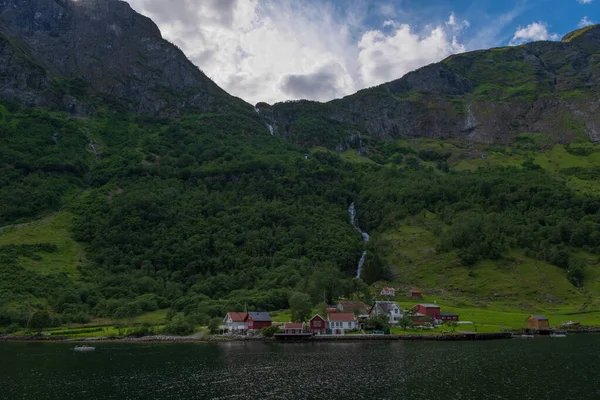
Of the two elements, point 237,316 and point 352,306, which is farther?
point 352,306

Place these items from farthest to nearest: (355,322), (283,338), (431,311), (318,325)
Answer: (431,311) → (355,322) → (318,325) → (283,338)

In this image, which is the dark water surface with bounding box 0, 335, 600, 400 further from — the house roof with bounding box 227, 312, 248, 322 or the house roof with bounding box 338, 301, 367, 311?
the house roof with bounding box 338, 301, 367, 311

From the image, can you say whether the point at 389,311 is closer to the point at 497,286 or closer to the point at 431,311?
the point at 431,311

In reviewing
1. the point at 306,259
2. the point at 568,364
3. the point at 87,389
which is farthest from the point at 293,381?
the point at 306,259

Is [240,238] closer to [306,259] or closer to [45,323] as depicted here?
[306,259]

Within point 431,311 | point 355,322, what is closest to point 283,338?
point 355,322

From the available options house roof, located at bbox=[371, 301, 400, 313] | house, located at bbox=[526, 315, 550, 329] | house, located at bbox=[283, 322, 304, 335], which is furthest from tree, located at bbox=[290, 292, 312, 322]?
house, located at bbox=[526, 315, 550, 329]
